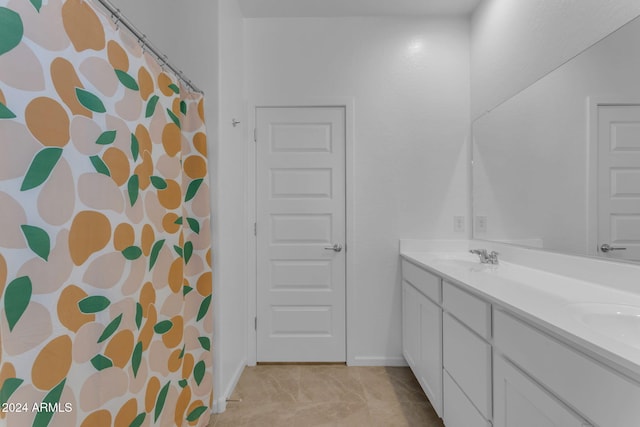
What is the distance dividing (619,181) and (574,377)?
94cm

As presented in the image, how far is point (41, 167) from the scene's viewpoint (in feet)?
2.73

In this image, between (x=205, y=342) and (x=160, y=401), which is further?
(x=205, y=342)

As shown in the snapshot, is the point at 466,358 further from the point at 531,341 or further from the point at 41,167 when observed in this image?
the point at 41,167

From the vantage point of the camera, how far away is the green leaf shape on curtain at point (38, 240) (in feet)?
2.62

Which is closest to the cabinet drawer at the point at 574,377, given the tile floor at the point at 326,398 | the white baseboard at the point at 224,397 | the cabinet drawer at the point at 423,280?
the cabinet drawer at the point at 423,280

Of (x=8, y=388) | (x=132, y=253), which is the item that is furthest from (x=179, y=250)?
(x=8, y=388)

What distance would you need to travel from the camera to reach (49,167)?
2.81ft

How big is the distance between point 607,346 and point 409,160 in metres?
2.04

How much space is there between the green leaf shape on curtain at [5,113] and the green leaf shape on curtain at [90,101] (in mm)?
217

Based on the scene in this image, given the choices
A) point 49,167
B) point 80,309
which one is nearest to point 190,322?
point 80,309

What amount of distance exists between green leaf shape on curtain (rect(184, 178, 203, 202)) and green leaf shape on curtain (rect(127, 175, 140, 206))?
20.4 inches

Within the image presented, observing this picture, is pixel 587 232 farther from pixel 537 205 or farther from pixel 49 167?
pixel 49 167

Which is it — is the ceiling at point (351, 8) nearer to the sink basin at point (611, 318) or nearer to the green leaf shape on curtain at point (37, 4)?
the green leaf shape on curtain at point (37, 4)

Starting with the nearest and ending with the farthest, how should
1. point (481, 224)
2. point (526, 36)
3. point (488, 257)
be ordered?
1. point (526, 36)
2. point (488, 257)
3. point (481, 224)
